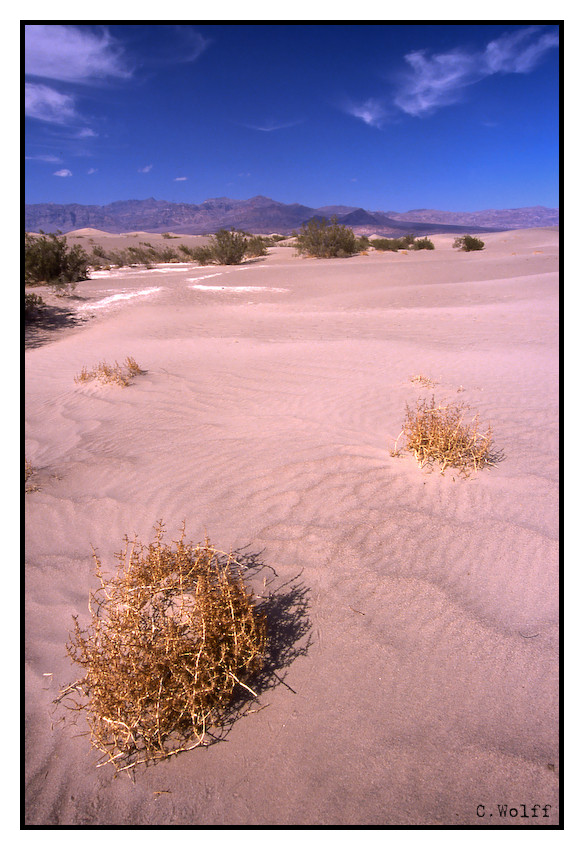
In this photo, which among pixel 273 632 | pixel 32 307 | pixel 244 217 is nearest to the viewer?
pixel 273 632

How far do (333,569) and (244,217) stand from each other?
143 meters

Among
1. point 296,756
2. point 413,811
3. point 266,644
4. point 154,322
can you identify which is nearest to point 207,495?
point 266,644

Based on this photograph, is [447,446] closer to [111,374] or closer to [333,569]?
[333,569]

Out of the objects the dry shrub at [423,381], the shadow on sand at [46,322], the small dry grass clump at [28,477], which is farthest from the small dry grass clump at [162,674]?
the shadow on sand at [46,322]

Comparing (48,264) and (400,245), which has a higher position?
(400,245)

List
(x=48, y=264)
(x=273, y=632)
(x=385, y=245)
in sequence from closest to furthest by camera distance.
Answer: (x=273, y=632), (x=48, y=264), (x=385, y=245)

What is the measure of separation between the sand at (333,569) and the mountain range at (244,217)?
104405mm

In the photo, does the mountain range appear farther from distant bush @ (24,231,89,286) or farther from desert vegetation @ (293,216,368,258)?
distant bush @ (24,231,89,286)

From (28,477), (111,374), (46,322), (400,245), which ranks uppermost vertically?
(400,245)

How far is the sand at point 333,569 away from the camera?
5.26 feet

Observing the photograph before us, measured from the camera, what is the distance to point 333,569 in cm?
261

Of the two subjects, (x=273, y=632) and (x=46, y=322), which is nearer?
(x=273, y=632)

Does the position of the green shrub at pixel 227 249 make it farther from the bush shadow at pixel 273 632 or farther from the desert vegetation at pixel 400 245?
the bush shadow at pixel 273 632

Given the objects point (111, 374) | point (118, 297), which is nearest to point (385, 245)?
point (118, 297)
